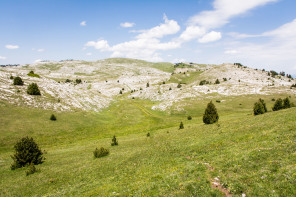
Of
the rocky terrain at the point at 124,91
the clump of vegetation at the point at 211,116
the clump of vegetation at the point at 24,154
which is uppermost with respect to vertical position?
the rocky terrain at the point at 124,91

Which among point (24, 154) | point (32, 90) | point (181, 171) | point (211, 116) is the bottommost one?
point (24, 154)

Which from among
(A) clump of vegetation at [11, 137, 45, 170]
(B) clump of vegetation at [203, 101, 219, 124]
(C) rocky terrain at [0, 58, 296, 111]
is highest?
(C) rocky terrain at [0, 58, 296, 111]

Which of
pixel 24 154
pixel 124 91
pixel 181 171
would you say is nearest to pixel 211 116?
pixel 181 171

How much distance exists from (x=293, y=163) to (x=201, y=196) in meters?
7.90

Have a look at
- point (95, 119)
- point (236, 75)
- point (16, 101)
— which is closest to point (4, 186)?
point (95, 119)

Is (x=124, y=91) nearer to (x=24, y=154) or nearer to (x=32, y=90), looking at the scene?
(x=32, y=90)

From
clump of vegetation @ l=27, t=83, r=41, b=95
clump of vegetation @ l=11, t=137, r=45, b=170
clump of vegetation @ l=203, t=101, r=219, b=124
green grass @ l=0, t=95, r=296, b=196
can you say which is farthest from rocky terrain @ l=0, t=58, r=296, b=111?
clump of vegetation @ l=203, t=101, r=219, b=124

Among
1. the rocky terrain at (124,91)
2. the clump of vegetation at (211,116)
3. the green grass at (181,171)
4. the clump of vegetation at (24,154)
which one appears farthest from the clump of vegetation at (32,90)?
the clump of vegetation at (211,116)

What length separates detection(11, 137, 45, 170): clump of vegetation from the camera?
84.0 feet

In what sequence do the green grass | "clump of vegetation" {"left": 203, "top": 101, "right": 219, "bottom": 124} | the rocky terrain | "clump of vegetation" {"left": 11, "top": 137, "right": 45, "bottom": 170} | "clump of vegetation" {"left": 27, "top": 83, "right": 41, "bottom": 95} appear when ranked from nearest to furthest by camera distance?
the green grass
"clump of vegetation" {"left": 11, "top": 137, "right": 45, "bottom": 170}
"clump of vegetation" {"left": 203, "top": 101, "right": 219, "bottom": 124}
the rocky terrain
"clump of vegetation" {"left": 27, "top": 83, "right": 41, "bottom": 95}

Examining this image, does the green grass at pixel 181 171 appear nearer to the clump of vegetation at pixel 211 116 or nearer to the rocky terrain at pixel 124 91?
the clump of vegetation at pixel 211 116

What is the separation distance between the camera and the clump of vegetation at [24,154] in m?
25.6

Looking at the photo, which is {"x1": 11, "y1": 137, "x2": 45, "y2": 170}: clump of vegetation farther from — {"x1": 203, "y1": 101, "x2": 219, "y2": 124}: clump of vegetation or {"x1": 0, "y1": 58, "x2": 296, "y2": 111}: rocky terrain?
{"x1": 203, "y1": 101, "x2": 219, "y2": 124}: clump of vegetation

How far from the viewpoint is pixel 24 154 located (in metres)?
26.1
